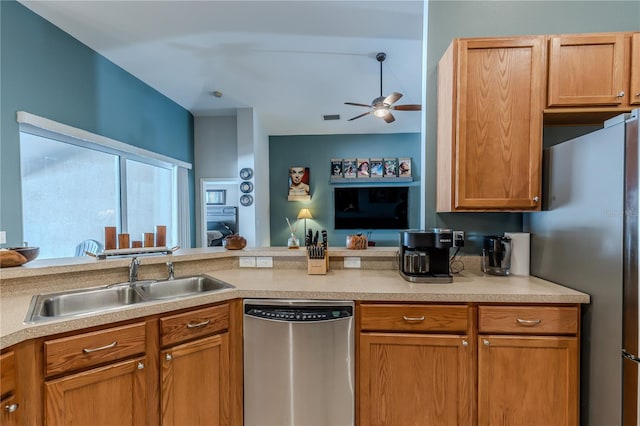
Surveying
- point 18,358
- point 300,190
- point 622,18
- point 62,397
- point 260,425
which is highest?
point 622,18

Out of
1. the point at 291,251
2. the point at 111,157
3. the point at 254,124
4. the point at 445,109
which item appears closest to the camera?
the point at 445,109

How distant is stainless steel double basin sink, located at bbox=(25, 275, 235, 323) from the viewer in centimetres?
136

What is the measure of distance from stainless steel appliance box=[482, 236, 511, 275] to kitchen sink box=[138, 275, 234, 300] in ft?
5.34

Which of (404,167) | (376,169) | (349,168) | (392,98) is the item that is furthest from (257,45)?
(404,167)

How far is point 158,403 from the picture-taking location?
132 cm

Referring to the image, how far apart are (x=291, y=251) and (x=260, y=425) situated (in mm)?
1036

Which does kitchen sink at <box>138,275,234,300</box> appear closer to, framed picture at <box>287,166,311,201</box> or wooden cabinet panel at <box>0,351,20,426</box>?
wooden cabinet panel at <box>0,351,20,426</box>

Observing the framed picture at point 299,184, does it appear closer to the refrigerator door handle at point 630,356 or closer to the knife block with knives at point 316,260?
the knife block with knives at point 316,260

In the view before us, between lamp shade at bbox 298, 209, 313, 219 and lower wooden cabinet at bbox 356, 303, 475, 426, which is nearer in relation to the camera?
lower wooden cabinet at bbox 356, 303, 475, 426

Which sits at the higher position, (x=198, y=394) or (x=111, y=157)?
(x=111, y=157)

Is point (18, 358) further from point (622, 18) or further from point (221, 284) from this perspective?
point (622, 18)

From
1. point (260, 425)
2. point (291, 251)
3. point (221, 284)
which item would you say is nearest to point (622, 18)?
point (291, 251)

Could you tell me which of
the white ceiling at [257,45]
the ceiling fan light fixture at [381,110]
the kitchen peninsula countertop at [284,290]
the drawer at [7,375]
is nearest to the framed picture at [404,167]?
the white ceiling at [257,45]

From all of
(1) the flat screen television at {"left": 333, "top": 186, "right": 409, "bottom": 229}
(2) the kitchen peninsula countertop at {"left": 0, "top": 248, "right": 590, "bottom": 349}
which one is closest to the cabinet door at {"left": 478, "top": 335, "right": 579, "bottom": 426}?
(2) the kitchen peninsula countertop at {"left": 0, "top": 248, "right": 590, "bottom": 349}
